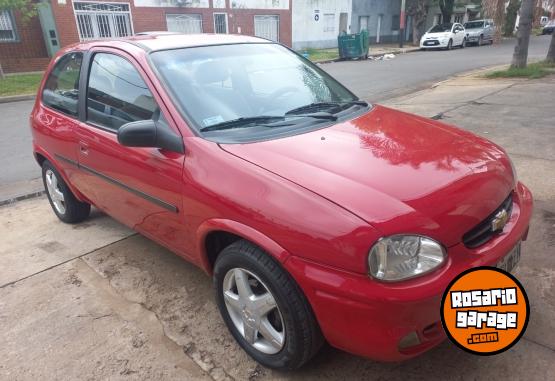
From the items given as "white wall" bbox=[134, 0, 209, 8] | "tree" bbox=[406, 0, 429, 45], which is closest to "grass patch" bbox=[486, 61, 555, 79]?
"white wall" bbox=[134, 0, 209, 8]

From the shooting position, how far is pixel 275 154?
2258mm

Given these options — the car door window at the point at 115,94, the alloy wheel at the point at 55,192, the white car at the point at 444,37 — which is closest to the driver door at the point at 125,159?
the car door window at the point at 115,94

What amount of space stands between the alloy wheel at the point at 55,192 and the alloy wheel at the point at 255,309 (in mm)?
2510

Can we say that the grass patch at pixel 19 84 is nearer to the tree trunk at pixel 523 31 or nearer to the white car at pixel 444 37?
the tree trunk at pixel 523 31

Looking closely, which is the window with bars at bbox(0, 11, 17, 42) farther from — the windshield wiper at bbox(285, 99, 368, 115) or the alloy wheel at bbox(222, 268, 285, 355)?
the alloy wheel at bbox(222, 268, 285, 355)

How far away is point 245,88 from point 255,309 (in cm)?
144

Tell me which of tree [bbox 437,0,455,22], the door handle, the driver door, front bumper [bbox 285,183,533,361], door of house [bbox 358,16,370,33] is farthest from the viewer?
tree [bbox 437,0,455,22]

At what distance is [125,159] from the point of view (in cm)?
286

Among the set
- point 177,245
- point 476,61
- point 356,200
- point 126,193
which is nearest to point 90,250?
point 126,193

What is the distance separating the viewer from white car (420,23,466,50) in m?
26.2

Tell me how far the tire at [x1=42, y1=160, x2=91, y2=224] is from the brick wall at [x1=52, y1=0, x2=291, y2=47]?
15.9 metres

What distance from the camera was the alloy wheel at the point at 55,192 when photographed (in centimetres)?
414

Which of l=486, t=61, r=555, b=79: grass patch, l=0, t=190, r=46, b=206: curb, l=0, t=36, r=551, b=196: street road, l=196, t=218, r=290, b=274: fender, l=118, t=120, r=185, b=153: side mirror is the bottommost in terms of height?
l=0, t=36, r=551, b=196: street road

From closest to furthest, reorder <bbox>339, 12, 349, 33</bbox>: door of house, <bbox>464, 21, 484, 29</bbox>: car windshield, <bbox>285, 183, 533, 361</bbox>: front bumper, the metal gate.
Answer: <bbox>285, 183, 533, 361</bbox>: front bumper < the metal gate < <bbox>464, 21, 484, 29</bbox>: car windshield < <bbox>339, 12, 349, 33</bbox>: door of house
